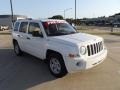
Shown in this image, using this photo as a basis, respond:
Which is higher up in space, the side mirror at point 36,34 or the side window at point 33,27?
the side window at point 33,27

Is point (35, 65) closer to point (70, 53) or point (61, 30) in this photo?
point (61, 30)

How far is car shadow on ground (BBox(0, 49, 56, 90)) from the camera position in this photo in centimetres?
609

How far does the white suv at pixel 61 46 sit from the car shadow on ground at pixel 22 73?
522mm

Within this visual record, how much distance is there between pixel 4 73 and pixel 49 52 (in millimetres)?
1755

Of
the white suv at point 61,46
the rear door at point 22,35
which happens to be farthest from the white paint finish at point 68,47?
the rear door at point 22,35

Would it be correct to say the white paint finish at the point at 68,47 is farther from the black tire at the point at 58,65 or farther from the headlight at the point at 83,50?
the black tire at the point at 58,65

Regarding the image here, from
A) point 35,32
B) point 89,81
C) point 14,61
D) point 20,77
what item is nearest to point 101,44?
point 89,81

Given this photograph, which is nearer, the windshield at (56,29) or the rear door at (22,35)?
the windshield at (56,29)

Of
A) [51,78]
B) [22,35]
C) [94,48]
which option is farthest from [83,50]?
[22,35]

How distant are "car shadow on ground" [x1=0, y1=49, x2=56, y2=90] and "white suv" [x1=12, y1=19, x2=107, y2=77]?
52 centimetres

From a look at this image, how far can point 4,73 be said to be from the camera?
23.7 feet

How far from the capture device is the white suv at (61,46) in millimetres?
5992

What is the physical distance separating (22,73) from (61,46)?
6.22 feet

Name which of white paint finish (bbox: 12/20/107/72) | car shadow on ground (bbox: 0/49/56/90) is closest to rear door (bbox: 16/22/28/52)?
car shadow on ground (bbox: 0/49/56/90)
